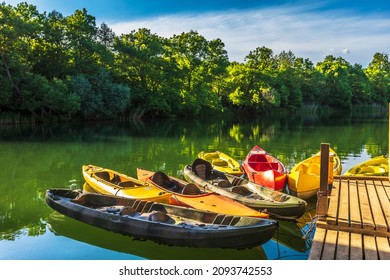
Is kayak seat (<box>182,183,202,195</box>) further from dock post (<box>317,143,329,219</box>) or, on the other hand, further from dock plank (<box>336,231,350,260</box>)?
dock plank (<box>336,231,350,260</box>)

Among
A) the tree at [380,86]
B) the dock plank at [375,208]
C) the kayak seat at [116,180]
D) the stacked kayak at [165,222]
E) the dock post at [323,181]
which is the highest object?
the tree at [380,86]

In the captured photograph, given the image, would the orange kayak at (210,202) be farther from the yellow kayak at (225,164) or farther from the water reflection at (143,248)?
the yellow kayak at (225,164)

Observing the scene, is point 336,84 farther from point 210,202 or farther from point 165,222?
point 165,222

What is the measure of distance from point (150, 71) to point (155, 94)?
2590 millimetres

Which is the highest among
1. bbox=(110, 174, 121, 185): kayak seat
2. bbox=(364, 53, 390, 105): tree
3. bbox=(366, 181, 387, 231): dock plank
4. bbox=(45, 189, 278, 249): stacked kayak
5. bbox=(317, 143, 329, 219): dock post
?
bbox=(364, 53, 390, 105): tree

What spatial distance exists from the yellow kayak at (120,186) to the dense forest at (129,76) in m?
22.5

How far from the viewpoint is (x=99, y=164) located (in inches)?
658

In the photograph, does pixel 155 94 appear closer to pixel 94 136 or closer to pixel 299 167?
pixel 94 136

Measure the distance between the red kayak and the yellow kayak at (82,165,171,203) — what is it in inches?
124

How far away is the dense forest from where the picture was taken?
32594 millimetres

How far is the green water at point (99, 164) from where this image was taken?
24.5 ft

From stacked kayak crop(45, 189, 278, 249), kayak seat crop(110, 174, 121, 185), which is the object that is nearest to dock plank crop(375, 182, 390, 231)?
stacked kayak crop(45, 189, 278, 249)

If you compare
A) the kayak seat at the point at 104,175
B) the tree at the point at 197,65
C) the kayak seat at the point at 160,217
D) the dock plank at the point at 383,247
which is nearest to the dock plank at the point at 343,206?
the dock plank at the point at 383,247

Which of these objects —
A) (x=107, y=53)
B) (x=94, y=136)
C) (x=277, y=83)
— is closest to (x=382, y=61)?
(x=277, y=83)
